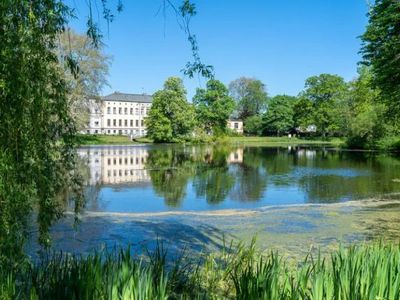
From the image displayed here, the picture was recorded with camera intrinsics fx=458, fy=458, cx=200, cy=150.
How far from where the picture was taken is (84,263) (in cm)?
384

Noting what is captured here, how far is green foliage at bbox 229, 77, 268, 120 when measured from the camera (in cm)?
10706

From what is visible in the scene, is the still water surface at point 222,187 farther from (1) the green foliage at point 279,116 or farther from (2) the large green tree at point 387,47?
(1) the green foliage at point 279,116

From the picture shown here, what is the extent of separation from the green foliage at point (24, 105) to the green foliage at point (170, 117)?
61848mm

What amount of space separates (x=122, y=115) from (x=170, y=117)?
3452 centimetres

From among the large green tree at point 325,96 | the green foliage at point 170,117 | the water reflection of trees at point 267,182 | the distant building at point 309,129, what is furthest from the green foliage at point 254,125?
the water reflection of trees at point 267,182

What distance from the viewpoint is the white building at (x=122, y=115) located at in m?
96.9

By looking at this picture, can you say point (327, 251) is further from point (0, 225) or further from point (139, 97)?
point (139, 97)

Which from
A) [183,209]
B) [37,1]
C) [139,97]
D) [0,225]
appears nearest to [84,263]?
[0,225]

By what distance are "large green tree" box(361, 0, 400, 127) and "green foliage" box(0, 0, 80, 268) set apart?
19.3 meters

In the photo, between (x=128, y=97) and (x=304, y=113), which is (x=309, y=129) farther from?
(x=128, y=97)

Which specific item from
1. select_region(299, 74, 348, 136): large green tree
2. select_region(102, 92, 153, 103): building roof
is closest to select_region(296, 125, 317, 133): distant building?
select_region(299, 74, 348, 136): large green tree

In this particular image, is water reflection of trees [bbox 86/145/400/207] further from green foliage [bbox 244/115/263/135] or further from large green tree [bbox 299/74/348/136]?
green foliage [bbox 244/115/263/135]

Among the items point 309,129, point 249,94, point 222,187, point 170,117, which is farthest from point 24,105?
point 249,94

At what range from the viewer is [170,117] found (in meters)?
67.5
